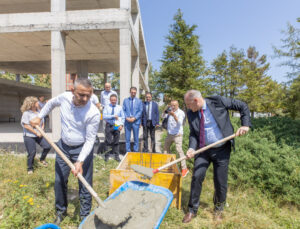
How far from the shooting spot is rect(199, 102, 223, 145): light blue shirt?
2508mm

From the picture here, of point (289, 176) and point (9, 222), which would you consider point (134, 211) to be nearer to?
point (9, 222)

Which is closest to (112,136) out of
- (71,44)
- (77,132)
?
(77,132)

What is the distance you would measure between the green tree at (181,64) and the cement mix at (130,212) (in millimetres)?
12865

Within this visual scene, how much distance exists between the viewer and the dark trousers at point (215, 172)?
8.11 ft

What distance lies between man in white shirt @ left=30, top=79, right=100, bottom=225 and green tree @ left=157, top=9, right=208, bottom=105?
42.1 ft

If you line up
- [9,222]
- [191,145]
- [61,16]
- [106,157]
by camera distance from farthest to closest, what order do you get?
1. [61,16]
2. [106,157]
3. [191,145]
4. [9,222]

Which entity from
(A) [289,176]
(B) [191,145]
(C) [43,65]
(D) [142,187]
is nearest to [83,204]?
(D) [142,187]

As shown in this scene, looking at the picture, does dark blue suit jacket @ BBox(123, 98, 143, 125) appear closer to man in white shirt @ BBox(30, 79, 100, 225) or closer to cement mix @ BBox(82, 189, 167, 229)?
man in white shirt @ BBox(30, 79, 100, 225)

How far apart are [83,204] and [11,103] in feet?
72.3

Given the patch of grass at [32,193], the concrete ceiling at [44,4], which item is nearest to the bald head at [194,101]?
the patch of grass at [32,193]

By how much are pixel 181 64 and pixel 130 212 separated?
47.6 feet

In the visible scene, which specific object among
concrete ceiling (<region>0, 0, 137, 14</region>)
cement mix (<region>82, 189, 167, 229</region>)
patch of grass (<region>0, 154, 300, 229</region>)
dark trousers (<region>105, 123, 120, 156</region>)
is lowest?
patch of grass (<region>0, 154, 300, 229</region>)

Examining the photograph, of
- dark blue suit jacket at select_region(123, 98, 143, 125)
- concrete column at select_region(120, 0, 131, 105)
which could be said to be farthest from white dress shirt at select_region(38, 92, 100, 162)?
concrete column at select_region(120, 0, 131, 105)

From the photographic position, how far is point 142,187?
94.5 inches
